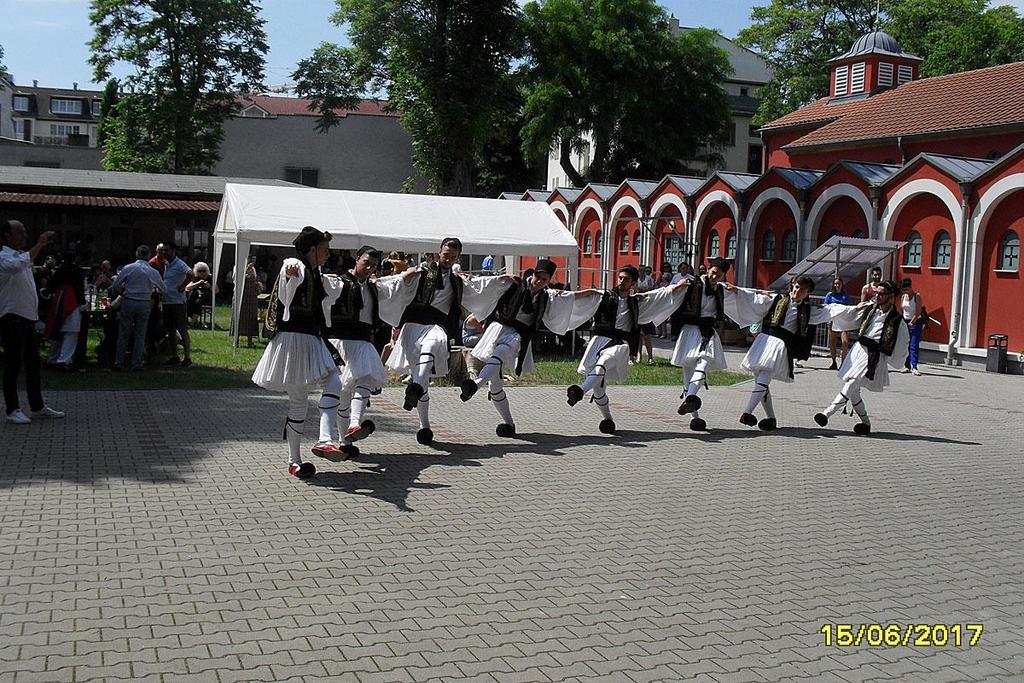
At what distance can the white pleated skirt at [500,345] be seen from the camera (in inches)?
449

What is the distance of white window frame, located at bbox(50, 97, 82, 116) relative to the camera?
4382 inches

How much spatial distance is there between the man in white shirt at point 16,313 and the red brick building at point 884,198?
68.5ft

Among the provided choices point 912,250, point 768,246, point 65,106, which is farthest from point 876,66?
point 65,106

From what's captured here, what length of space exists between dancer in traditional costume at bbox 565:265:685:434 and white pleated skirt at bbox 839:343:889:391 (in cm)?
258

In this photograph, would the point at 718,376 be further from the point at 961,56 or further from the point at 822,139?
the point at 961,56

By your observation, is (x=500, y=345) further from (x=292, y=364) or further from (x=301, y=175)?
(x=301, y=175)

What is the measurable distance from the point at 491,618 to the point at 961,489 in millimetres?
6056

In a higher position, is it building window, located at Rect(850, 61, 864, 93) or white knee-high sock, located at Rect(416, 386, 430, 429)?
building window, located at Rect(850, 61, 864, 93)

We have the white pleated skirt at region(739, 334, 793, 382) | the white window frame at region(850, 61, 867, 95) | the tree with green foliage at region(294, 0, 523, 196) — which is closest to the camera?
the white pleated skirt at region(739, 334, 793, 382)

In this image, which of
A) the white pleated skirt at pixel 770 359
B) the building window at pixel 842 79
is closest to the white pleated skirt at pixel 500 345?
the white pleated skirt at pixel 770 359

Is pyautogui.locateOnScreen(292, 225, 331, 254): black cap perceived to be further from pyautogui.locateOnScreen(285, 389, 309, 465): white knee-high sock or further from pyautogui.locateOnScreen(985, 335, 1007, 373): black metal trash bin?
pyautogui.locateOnScreen(985, 335, 1007, 373): black metal trash bin

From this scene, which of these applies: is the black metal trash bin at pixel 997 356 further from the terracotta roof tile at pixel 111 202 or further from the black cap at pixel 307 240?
the terracotta roof tile at pixel 111 202

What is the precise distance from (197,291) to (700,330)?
46.0 ft
